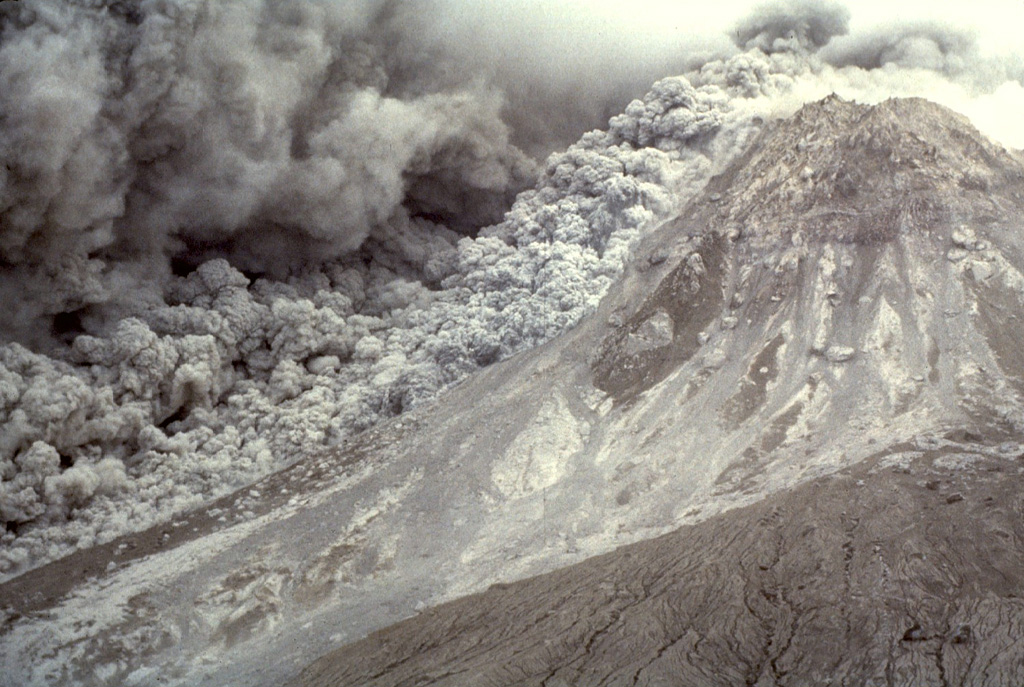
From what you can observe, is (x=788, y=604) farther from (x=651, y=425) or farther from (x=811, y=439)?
(x=651, y=425)

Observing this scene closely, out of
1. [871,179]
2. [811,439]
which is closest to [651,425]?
[811,439]

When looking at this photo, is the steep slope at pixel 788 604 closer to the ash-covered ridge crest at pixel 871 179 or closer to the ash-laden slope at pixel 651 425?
the ash-laden slope at pixel 651 425

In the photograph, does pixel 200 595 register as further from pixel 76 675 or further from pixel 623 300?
pixel 623 300

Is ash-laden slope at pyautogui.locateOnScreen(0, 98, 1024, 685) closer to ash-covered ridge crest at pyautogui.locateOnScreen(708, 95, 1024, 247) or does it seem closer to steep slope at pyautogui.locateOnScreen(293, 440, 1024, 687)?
ash-covered ridge crest at pyautogui.locateOnScreen(708, 95, 1024, 247)

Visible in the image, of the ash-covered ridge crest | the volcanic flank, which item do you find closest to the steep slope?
the volcanic flank

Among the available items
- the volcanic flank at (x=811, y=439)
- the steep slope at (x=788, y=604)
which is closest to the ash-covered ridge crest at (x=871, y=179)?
the volcanic flank at (x=811, y=439)
